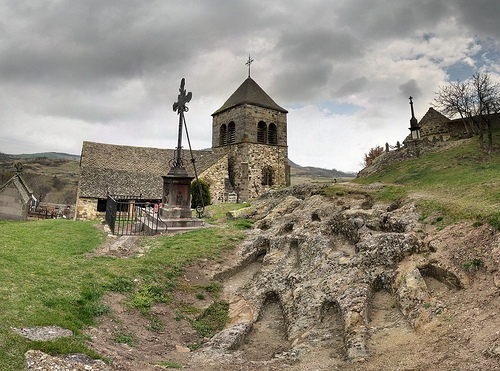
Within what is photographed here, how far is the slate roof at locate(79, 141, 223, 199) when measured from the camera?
26.1 m

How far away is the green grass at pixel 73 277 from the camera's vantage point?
14.9 ft

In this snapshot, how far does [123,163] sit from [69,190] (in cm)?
4119

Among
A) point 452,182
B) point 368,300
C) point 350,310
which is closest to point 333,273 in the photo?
point 368,300

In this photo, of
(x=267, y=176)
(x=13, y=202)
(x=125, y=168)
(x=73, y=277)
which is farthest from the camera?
(x=267, y=176)

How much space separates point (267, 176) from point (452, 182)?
18505mm

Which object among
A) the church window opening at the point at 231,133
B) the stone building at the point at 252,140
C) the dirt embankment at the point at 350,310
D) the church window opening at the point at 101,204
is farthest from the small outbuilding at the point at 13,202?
the church window opening at the point at 231,133

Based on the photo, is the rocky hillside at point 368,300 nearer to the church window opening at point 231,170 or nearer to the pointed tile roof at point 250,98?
the church window opening at point 231,170

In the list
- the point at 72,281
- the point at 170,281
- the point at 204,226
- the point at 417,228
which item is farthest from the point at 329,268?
the point at 204,226

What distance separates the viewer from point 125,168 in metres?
28.9

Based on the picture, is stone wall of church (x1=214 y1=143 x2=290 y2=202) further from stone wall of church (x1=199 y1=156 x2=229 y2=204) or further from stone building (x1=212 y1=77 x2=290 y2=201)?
stone wall of church (x1=199 y1=156 x2=229 y2=204)

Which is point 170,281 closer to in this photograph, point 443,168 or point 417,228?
point 417,228

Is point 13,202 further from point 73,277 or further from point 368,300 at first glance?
point 368,300

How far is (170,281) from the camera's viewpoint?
8.06 metres

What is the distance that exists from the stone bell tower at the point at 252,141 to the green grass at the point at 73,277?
16570 mm
